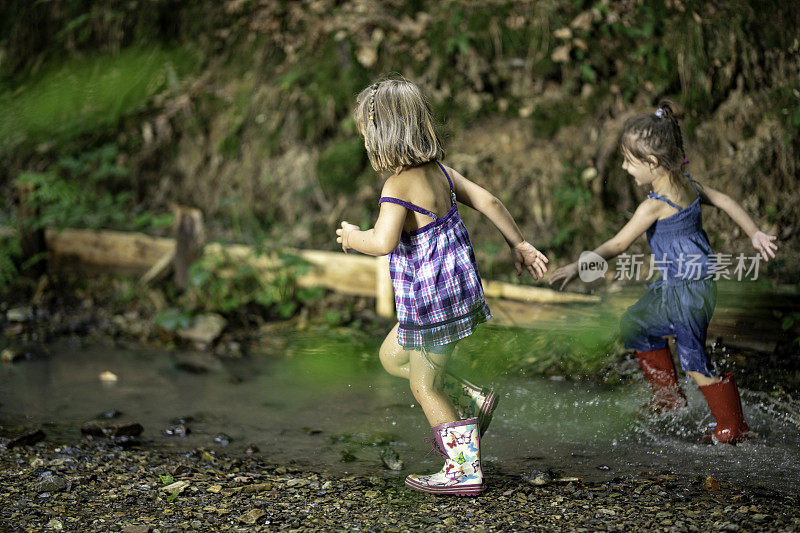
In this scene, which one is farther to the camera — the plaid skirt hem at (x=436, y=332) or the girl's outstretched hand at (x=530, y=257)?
the girl's outstretched hand at (x=530, y=257)

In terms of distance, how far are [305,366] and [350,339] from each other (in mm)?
566

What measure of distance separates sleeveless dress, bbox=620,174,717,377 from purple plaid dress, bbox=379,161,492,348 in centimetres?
119

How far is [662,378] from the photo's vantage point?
3963mm

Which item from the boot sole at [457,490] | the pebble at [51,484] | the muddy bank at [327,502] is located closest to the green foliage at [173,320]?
the muddy bank at [327,502]

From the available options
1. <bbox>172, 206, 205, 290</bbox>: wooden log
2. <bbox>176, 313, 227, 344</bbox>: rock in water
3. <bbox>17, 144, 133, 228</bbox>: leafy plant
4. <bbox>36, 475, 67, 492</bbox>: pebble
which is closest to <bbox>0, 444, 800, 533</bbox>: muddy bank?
<bbox>36, 475, 67, 492</bbox>: pebble

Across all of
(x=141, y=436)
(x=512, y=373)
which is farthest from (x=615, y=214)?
(x=141, y=436)

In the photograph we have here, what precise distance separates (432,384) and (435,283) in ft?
1.56

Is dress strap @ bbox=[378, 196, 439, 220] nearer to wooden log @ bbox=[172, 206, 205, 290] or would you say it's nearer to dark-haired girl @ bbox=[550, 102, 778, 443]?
dark-haired girl @ bbox=[550, 102, 778, 443]

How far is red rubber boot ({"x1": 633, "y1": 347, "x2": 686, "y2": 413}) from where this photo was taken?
3.94 m

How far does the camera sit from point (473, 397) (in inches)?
134

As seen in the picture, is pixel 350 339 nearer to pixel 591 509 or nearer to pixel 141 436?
pixel 141 436

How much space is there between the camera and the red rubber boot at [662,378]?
3.94 m

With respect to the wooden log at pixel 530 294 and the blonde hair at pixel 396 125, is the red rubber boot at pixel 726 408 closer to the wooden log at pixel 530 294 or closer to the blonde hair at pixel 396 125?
the wooden log at pixel 530 294

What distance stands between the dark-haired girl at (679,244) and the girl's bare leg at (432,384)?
0.84 metres
